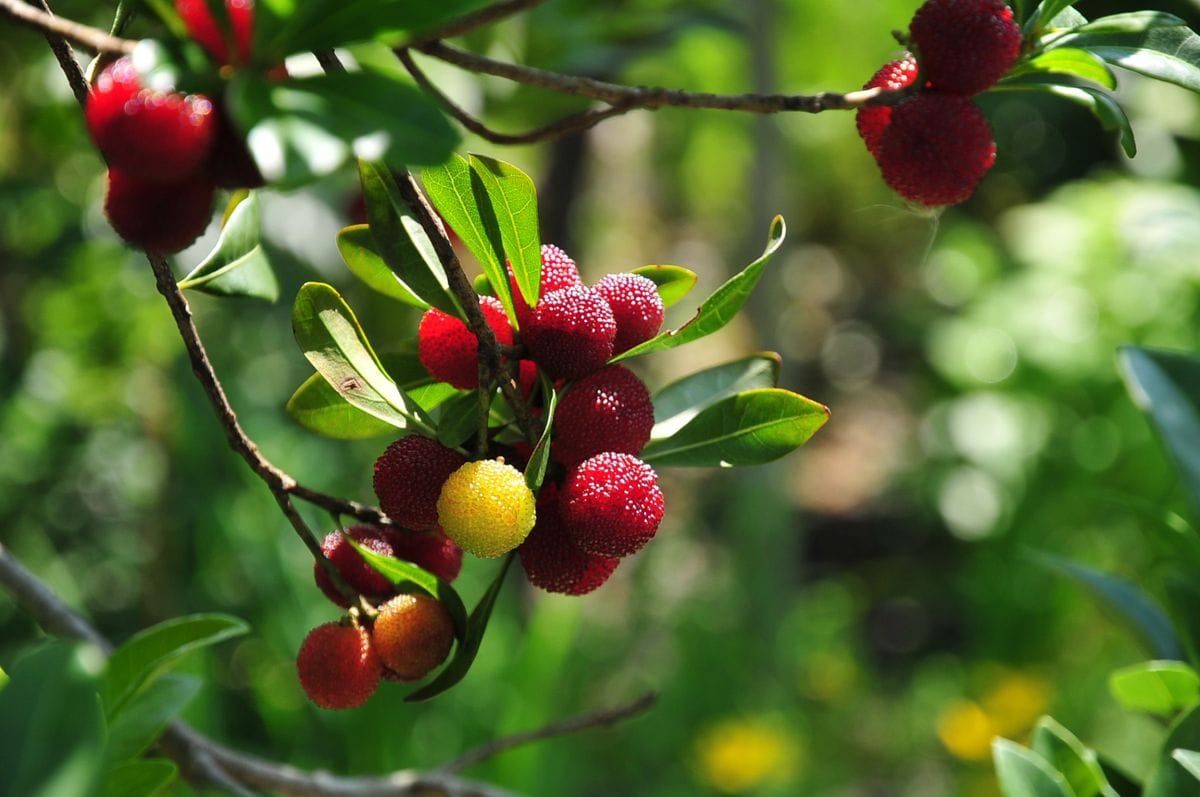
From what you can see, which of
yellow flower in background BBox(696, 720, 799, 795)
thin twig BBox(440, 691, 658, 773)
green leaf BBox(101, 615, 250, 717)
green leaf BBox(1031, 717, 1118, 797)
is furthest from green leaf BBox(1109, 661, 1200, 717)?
yellow flower in background BBox(696, 720, 799, 795)

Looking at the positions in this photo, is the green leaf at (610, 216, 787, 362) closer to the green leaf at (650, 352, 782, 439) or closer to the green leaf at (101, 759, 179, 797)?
the green leaf at (650, 352, 782, 439)

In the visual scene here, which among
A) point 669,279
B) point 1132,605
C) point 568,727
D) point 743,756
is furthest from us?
point 743,756

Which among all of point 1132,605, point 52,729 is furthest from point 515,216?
point 1132,605

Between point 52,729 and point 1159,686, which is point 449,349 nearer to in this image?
point 52,729

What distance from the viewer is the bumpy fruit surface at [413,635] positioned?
1.50 feet

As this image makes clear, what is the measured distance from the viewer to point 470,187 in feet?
1.53

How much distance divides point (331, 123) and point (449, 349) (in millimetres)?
152

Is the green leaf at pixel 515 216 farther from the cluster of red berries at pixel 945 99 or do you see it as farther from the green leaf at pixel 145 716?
the green leaf at pixel 145 716

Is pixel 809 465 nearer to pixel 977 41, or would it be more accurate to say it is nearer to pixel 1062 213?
pixel 1062 213

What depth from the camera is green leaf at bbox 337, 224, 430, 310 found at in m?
0.49

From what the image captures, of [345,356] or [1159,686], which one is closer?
[345,356]

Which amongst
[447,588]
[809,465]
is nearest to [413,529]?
[447,588]

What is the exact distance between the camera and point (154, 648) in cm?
54

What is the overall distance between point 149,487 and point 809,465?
2543mm
